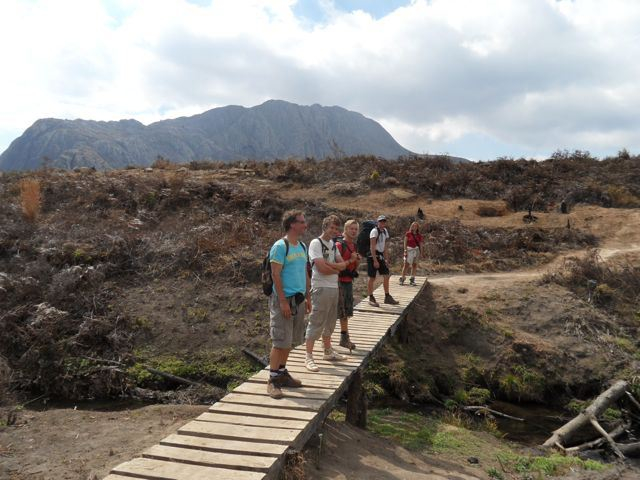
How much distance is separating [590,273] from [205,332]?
11.0m

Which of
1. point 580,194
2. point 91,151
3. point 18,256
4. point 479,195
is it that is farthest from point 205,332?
point 91,151

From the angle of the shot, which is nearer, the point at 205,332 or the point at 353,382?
the point at 353,382

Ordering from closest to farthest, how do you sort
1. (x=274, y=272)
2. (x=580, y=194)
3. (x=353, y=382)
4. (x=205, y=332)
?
(x=274, y=272), (x=353, y=382), (x=205, y=332), (x=580, y=194)

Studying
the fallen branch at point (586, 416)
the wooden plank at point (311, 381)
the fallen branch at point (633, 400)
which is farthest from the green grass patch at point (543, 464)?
the wooden plank at point (311, 381)

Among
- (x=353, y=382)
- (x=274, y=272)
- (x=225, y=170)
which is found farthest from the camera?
(x=225, y=170)

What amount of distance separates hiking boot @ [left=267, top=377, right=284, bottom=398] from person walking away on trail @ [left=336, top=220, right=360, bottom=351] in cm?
204

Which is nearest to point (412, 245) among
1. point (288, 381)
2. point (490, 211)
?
point (288, 381)

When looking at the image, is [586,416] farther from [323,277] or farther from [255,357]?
[255,357]

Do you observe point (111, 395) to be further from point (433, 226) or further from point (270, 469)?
point (433, 226)

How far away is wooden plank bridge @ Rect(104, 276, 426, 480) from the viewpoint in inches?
146

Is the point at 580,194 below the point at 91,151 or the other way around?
below

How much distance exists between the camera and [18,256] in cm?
1332

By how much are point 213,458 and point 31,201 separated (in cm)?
1526

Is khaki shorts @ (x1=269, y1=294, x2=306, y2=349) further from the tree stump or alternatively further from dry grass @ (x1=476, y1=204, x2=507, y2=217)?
dry grass @ (x1=476, y1=204, x2=507, y2=217)
